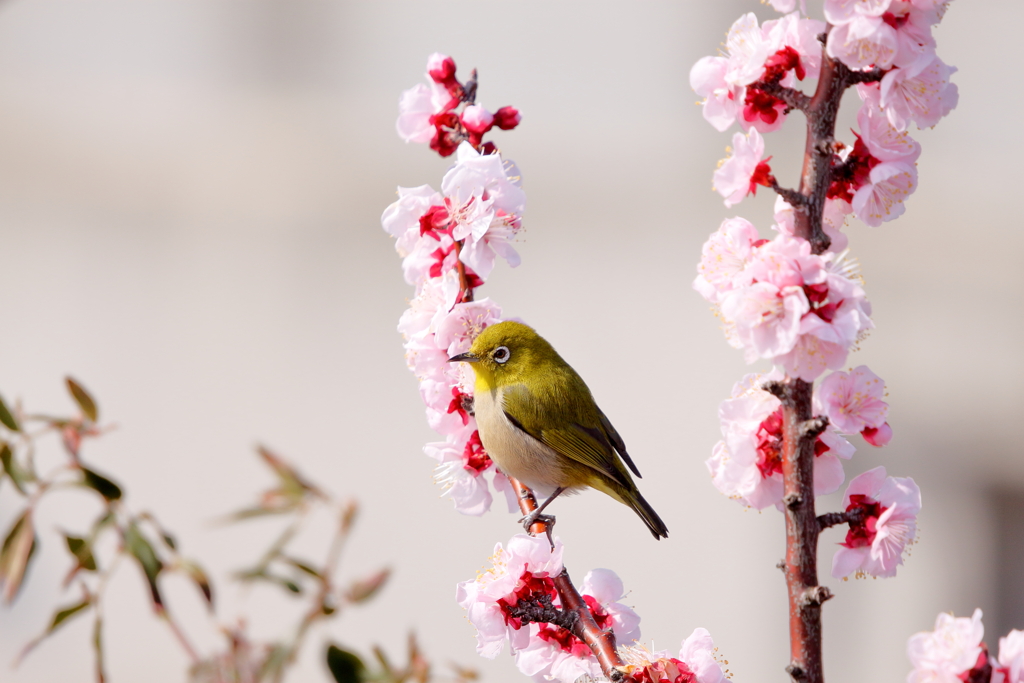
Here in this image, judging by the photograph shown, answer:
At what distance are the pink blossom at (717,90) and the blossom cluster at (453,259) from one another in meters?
0.25

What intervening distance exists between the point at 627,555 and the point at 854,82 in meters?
3.23

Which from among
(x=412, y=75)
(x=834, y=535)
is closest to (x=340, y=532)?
(x=834, y=535)

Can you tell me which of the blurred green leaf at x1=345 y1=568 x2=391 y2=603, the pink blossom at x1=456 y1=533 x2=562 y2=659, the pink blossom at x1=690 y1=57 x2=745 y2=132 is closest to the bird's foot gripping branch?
the pink blossom at x1=456 y1=533 x2=562 y2=659

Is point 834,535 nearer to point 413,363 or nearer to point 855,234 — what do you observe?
point 855,234

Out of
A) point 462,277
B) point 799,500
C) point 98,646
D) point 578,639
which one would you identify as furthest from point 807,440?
point 98,646

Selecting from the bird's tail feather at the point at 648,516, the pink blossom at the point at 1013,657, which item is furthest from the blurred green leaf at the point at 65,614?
the bird's tail feather at the point at 648,516

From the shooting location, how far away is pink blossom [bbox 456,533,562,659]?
947 millimetres

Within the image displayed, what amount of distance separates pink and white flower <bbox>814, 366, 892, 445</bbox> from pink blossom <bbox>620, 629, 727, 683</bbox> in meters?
0.26

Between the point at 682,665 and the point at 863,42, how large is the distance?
0.64 metres

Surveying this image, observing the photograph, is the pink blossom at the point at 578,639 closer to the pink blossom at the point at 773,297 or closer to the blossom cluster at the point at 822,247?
the blossom cluster at the point at 822,247

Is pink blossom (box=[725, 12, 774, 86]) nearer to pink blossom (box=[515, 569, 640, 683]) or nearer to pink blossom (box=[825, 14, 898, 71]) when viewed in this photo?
pink blossom (box=[825, 14, 898, 71])

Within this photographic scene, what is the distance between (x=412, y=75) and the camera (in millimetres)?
4086

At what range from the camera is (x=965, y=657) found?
0.72 meters

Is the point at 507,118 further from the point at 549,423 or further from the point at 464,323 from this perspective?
the point at 549,423
